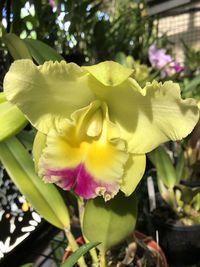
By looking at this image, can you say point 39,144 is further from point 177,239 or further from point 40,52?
point 177,239

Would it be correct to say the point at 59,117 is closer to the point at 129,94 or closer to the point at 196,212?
the point at 129,94

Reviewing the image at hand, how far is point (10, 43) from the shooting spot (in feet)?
1.56

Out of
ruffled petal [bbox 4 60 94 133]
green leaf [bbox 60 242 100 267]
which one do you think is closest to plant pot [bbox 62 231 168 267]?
green leaf [bbox 60 242 100 267]

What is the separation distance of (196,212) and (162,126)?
0.52 meters

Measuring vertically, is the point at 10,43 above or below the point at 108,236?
above

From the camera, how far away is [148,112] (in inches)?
17.1

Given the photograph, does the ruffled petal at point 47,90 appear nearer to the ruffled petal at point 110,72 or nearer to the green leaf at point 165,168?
the ruffled petal at point 110,72

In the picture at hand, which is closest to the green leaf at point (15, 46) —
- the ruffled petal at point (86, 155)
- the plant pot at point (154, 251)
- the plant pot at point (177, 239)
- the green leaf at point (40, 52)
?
the green leaf at point (40, 52)

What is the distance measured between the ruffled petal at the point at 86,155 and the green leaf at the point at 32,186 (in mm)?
140

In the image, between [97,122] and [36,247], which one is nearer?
[97,122]

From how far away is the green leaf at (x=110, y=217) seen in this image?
0.49 meters

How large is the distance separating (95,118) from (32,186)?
0.57 feet

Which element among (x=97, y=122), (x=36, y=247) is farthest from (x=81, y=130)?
(x=36, y=247)

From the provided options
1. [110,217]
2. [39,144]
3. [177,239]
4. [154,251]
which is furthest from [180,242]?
[39,144]
